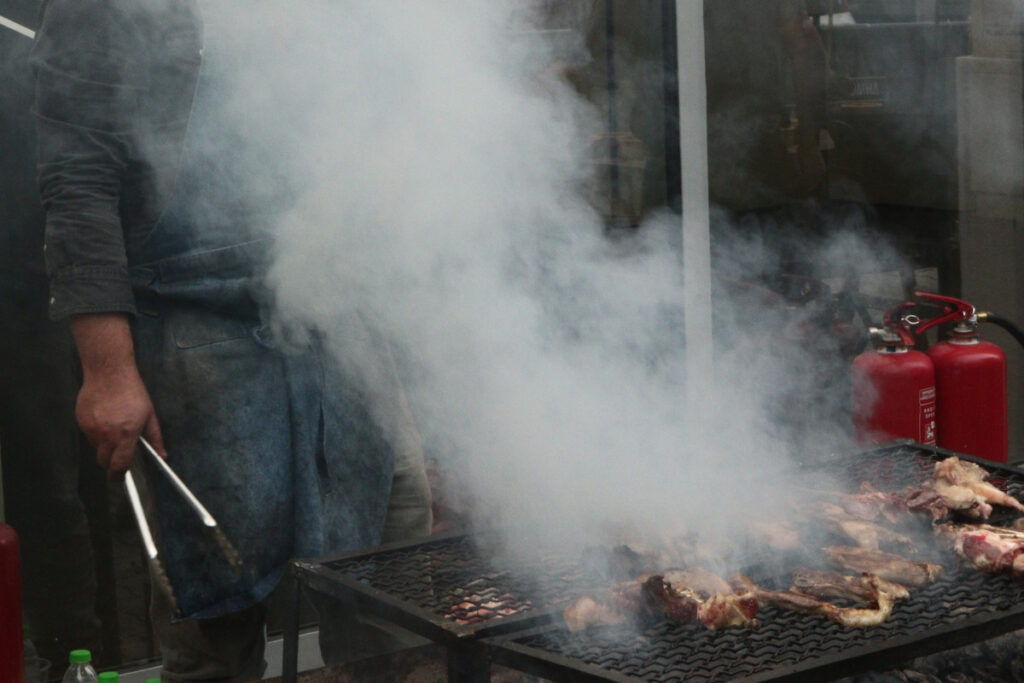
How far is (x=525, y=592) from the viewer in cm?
207

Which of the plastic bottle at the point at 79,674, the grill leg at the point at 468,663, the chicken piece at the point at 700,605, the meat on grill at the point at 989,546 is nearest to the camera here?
the grill leg at the point at 468,663

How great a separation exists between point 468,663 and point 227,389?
46.3 inches

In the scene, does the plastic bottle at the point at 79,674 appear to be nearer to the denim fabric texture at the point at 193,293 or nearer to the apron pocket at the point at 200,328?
the denim fabric texture at the point at 193,293

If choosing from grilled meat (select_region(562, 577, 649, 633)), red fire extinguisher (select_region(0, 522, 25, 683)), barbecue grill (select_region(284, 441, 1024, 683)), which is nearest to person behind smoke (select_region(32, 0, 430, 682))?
red fire extinguisher (select_region(0, 522, 25, 683))

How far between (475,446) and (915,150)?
2.97m

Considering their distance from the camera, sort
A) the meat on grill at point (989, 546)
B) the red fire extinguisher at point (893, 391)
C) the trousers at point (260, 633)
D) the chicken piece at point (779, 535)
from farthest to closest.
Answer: the red fire extinguisher at point (893, 391) → the trousers at point (260, 633) → the chicken piece at point (779, 535) → the meat on grill at point (989, 546)

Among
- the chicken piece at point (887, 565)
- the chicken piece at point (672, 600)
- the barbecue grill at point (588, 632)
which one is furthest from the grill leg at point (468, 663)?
the chicken piece at point (887, 565)

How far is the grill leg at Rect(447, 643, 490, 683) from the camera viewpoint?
5.98 feet

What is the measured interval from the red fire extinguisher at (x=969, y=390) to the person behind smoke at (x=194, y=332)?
1.92 m

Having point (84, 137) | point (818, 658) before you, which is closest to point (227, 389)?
point (84, 137)

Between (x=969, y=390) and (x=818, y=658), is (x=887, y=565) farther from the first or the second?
(x=969, y=390)

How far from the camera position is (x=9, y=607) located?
271 centimetres

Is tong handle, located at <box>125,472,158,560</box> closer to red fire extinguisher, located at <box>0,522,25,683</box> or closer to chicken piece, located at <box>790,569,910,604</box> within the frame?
red fire extinguisher, located at <box>0,522,25,683</box>

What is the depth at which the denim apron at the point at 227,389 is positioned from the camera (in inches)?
106
